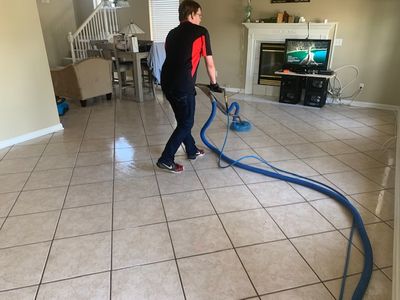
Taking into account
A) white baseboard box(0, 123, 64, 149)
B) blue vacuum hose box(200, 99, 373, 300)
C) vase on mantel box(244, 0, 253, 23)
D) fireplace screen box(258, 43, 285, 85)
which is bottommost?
blue vacuum hose box(200, 99, 373, 300)

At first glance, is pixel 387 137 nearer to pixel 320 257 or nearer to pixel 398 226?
pixel 398 226

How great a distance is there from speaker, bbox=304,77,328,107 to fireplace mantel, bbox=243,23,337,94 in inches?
21.7

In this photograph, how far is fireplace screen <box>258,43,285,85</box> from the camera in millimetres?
5410

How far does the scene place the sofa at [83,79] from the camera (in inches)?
185

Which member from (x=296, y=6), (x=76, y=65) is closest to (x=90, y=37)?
(x=76, y=65)

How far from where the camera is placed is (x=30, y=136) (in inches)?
142

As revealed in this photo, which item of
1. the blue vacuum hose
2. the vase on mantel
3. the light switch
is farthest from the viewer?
the vase on mantel

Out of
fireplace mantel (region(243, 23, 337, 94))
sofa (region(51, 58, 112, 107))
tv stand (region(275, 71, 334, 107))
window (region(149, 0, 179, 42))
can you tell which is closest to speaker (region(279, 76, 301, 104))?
tv stand (region(275, 71, 334, 107))

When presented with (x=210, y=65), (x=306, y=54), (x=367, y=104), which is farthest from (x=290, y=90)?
(x=210, y=65)

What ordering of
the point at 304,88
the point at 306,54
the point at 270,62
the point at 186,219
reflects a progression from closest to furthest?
the point at 186,219 < the point at 306,54 < the point at 304,88 < the point at 270,62

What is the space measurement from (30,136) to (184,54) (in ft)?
7.76

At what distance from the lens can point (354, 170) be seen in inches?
109

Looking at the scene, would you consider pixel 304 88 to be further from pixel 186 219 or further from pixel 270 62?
pixel 186 219

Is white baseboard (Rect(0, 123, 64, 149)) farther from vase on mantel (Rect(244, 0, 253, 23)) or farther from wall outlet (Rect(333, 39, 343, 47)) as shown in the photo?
wall outlet (Rect(333, 39, 343, 47))
